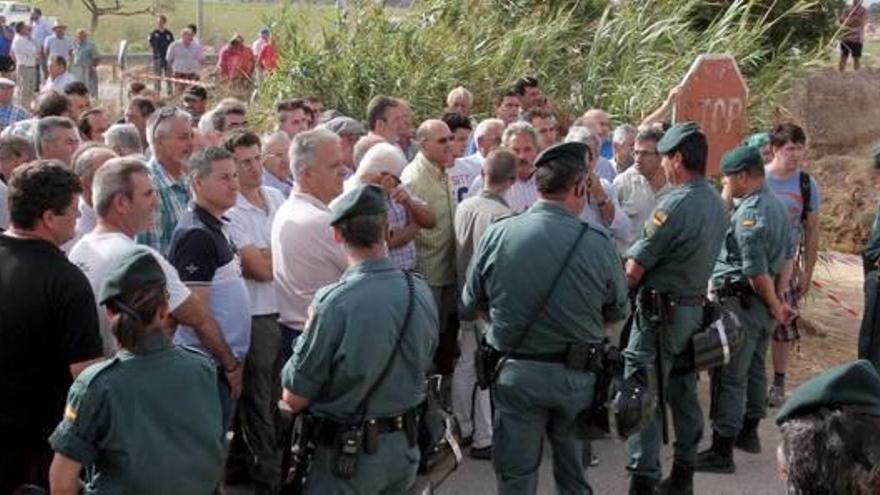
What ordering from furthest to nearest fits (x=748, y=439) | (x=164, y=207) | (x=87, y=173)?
(x=748, y=439) → (x=164, y=207) → (x=87, y=173)

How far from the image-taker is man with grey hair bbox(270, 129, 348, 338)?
5676mm

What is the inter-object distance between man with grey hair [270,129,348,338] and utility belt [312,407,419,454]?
4.24 ft

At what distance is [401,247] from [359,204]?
226 centimetres

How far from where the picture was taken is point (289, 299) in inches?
232

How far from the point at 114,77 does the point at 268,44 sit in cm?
1548

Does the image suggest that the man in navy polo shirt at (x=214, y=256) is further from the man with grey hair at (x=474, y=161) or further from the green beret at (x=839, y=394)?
the green beret at (x=839, y=394)

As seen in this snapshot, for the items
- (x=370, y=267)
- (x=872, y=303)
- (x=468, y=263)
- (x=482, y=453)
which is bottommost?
(x=482, y=453)

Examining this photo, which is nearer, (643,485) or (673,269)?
(673,269)

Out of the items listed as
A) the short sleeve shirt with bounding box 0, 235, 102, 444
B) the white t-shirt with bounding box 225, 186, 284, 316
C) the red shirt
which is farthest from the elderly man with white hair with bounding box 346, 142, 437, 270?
the red shirt

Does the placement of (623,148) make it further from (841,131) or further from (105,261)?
(841,131)

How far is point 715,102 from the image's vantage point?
331 inches

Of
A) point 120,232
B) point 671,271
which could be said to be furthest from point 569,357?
point 120,232

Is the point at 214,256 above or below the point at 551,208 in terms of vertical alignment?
below

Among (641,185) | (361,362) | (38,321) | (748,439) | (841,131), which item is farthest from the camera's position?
(841,131)
